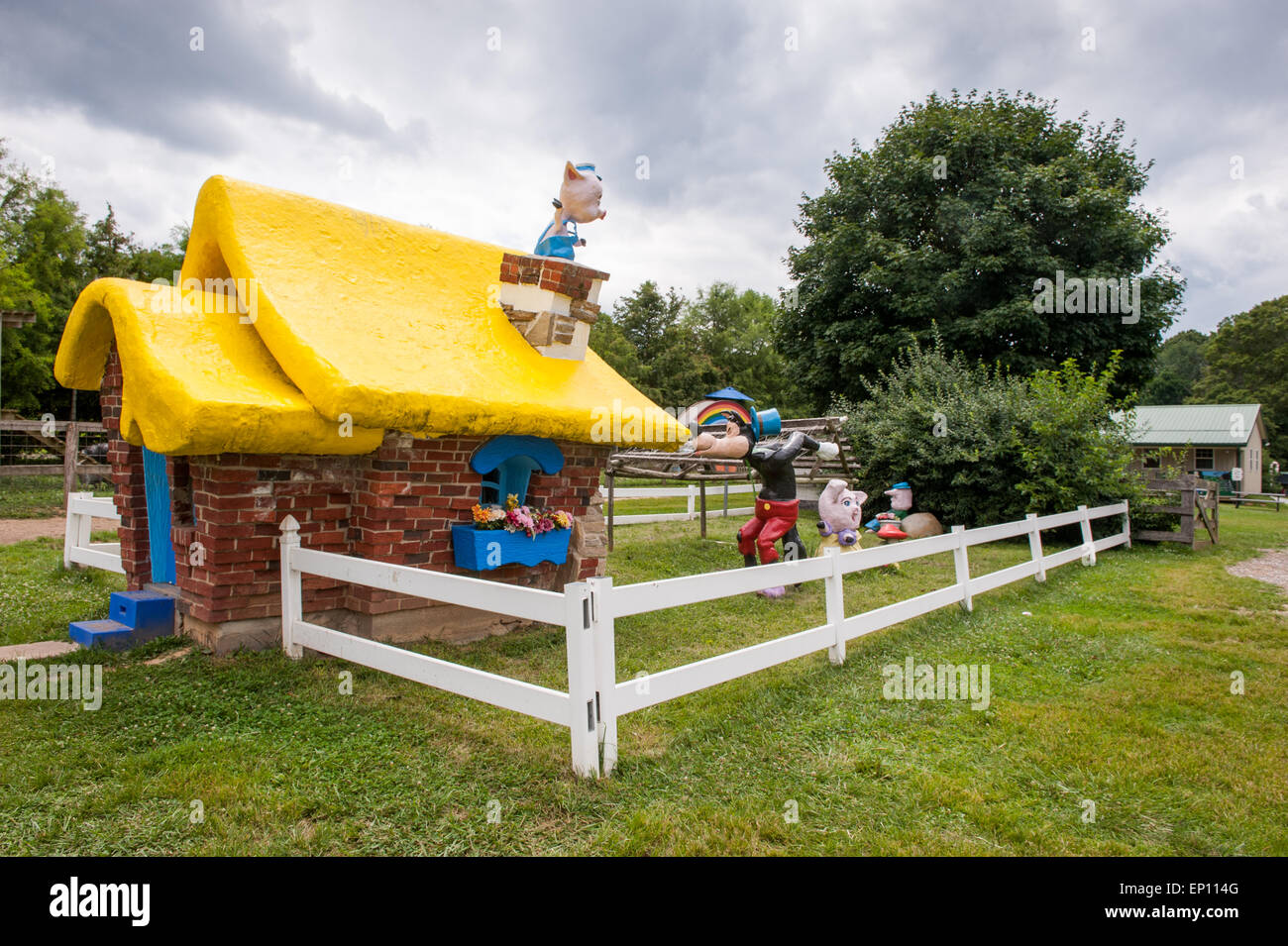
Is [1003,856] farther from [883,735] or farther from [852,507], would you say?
[852,507]

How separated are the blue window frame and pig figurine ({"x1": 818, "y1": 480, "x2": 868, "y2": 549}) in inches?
185

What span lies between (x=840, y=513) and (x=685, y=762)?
6.65 meters

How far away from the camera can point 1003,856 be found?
2998 mm

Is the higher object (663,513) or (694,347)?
(694,347)

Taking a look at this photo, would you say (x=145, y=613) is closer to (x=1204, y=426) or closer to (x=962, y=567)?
(x=962, y=567)

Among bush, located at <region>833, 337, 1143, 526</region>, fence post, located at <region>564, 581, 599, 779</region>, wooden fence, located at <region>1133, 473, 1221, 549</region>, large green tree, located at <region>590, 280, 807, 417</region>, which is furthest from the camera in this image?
large green tree, located at <region>590, 280, 807, 417</region>

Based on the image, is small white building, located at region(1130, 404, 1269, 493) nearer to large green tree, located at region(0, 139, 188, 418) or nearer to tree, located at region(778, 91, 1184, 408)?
tree, located at region(778, 91, 1184, 408)

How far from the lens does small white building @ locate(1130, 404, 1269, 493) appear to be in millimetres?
38653

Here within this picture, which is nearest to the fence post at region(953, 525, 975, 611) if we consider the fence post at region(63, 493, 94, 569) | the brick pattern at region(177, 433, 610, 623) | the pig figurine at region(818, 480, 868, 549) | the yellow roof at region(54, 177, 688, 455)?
the pig figurine at region(818, 480, 868, 549)

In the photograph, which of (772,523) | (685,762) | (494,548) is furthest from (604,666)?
(772,523)

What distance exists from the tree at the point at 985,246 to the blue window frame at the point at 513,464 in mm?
15850

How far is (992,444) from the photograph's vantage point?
47.0ft

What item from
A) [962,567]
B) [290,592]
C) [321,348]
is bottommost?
[962,567]
